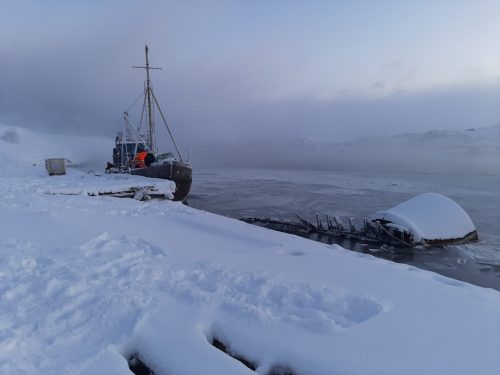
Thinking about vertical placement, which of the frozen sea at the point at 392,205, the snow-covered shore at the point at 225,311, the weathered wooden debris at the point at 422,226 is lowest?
the frozen sea at the point at 392,205

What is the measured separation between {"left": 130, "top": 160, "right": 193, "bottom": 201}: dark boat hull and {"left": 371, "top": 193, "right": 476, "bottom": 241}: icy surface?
467 inches

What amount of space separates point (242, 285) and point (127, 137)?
26476 mm

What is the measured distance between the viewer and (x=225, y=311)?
3662mm

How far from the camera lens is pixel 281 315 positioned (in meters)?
3.62

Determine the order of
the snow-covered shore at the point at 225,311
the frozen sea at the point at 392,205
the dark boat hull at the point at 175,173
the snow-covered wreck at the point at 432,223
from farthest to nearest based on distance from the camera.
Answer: the dark boat hull at the point at 175,173, the snow-covered wreck at the point at 432,223, the frozen sea at the point at 392,205, the snow-covered shore at the point at 225,311

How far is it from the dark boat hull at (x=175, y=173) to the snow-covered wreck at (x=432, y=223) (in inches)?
445

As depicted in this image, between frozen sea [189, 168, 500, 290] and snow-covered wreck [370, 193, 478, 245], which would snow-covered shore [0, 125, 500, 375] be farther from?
snow-covered wreck [370, 193, 478, 245]

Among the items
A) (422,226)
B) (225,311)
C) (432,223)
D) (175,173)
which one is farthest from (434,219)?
(225,311)

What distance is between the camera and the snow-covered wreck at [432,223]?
1565cm

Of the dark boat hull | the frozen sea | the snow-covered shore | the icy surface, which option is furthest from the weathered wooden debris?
the snow-covered shore

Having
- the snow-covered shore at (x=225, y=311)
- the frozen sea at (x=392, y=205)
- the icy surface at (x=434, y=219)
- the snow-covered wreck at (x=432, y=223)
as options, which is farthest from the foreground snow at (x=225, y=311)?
the icy surface at (x=434, y=219)

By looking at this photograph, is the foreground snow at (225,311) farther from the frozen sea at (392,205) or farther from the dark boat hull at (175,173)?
the dark boat hull at (175,173)

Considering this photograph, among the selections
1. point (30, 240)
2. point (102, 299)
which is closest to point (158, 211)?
point (30, 240)

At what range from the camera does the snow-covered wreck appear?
616 inches
